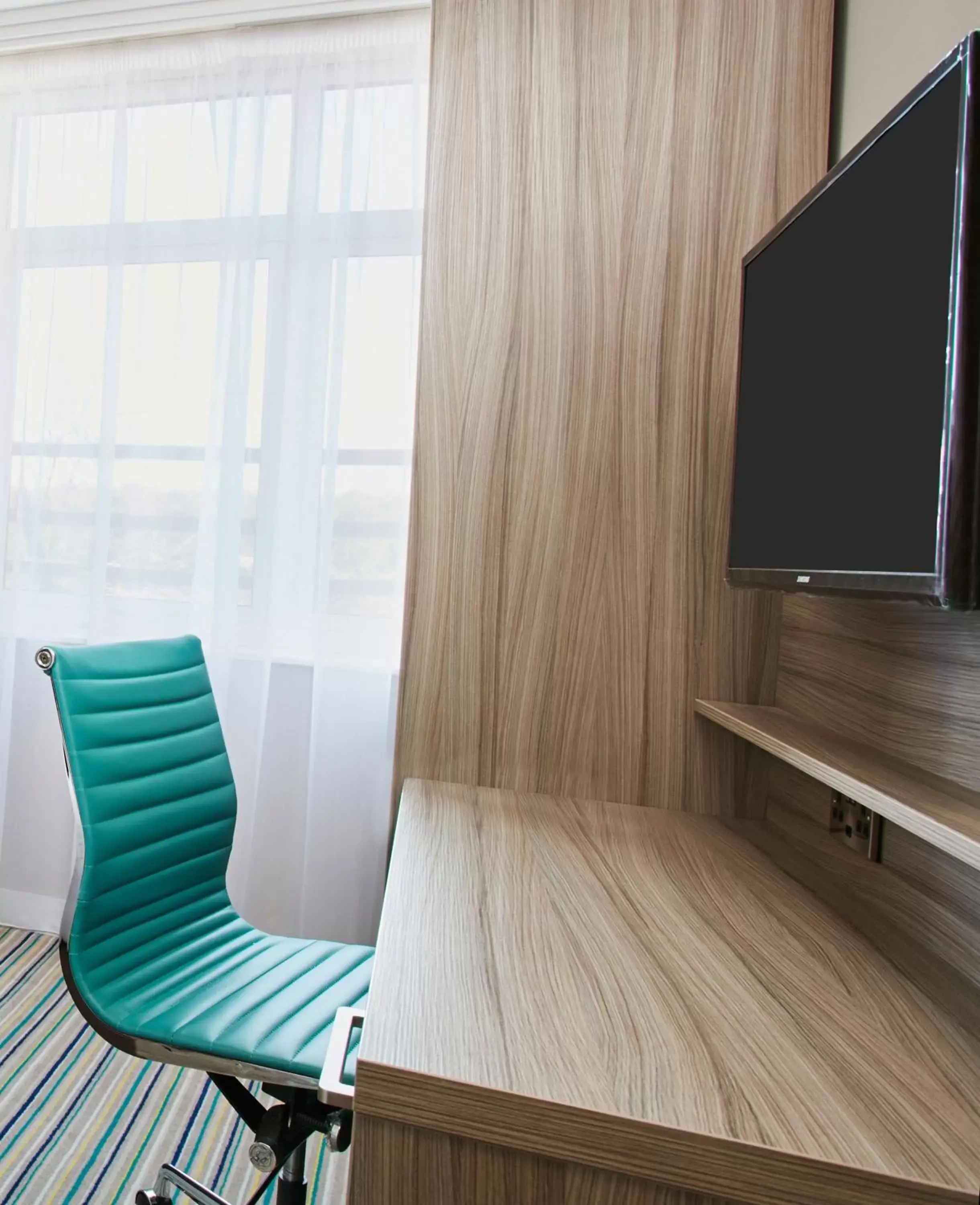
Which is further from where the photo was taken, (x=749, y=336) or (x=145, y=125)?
(x=145, y=125)

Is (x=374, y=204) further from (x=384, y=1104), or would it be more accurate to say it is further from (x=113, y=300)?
(x=384, y=1104)

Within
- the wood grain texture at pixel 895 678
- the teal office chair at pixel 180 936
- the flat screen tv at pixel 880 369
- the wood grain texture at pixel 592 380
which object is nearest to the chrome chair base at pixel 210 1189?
the teal office chair at pixel 180 936

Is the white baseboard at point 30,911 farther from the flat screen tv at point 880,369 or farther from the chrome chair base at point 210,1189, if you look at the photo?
the flat screen tv at point 880,369

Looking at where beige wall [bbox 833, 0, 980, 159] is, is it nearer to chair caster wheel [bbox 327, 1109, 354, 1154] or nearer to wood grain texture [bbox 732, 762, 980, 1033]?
wood grain texture [bbox 732, 762, 980, 1033]

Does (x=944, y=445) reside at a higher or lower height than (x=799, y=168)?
lower

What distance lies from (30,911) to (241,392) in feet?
5.85

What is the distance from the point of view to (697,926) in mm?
938

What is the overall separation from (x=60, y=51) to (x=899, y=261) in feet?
8.56

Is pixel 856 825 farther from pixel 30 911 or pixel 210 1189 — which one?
pixel 30 911

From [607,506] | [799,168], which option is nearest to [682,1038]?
[607,506]

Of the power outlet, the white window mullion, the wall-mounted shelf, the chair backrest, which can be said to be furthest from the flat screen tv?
the white window mullion

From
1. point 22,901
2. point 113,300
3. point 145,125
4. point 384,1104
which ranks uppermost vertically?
point 145,125

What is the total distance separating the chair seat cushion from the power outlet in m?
0.78

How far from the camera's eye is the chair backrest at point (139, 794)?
1.19m
